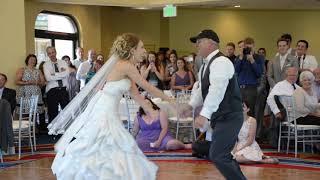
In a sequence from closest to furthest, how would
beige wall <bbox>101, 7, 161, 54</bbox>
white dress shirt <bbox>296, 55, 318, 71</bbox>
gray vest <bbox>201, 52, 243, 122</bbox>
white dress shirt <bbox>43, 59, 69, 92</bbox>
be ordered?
gray vest <bbox>201, 52, 243, 122</bbox>, white dress shirt <bbox>296, 55, 318, 71</bbox>, white dress shirt <bbox>43, 59, 69, 92</bbox>, beige wall <bbox>101, 7, 161, 54</bbox>

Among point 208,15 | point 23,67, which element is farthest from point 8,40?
point 208,15

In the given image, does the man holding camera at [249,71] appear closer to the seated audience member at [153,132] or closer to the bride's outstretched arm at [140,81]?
the seated audience member at [153,132]

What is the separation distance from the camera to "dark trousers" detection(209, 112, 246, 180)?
4.49 meters

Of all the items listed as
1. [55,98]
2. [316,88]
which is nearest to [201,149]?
[316,88]

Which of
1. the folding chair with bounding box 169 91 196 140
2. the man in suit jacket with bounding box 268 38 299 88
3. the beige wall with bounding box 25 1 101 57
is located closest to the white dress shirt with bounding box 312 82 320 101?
the man in suit jacket with bounding box 268 38 299 88

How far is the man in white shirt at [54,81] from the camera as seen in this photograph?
390 inches

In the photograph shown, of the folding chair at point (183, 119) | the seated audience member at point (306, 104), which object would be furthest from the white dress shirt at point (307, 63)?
the folding chair at point (183, 119)

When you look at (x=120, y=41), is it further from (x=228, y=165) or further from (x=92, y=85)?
(x=228, y=165)

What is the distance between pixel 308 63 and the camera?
28.8ft

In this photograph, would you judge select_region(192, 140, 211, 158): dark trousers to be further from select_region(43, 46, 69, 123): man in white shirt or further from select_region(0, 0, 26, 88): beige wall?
select_region(0, 0, 26, 88): beige wall

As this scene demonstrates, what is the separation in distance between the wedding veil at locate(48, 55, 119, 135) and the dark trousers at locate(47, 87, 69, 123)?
4781mm

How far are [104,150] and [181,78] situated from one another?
574cm

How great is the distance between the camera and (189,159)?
7.55 m

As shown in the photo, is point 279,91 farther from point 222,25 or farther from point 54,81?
point 222,25
